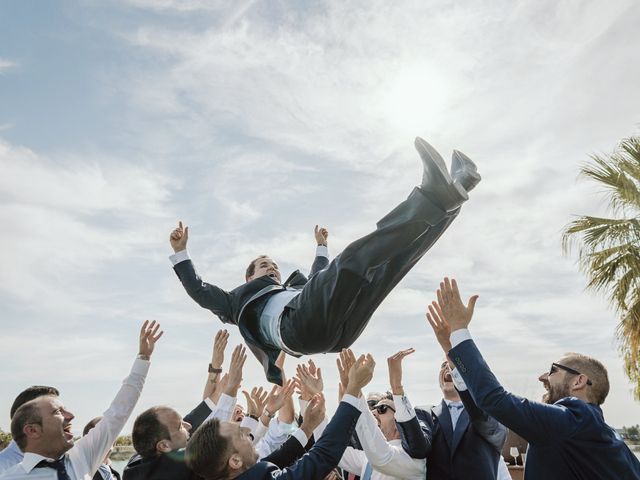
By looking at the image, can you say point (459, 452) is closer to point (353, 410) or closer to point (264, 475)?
point (353, 410)

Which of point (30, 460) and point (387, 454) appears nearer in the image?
point (30, 460)

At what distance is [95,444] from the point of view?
358cm

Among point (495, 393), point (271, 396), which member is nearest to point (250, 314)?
point (271, 396)

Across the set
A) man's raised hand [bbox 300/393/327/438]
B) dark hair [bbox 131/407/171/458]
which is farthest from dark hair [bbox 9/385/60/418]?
man's raised hand [bbox 300/393/327/438]

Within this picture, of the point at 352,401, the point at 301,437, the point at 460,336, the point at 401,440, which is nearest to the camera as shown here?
the point at 460,336

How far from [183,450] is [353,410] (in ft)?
3.18

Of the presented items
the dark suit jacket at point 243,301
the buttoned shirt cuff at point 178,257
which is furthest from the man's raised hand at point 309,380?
the buttoned shirt cuff at point 178,257

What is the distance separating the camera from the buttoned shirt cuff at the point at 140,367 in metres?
3.86

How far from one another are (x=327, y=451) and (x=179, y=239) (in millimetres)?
2444

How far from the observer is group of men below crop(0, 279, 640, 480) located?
9.71ft

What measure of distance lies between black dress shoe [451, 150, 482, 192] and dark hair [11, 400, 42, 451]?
3021mm

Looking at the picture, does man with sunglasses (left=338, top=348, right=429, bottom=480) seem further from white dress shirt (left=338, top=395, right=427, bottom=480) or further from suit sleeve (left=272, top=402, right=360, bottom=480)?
suit sleeve (left=272, top=402, right=360, bottom=480)

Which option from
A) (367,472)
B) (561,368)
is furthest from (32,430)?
(561,368)

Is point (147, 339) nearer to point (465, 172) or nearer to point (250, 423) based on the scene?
point (250, 423)
